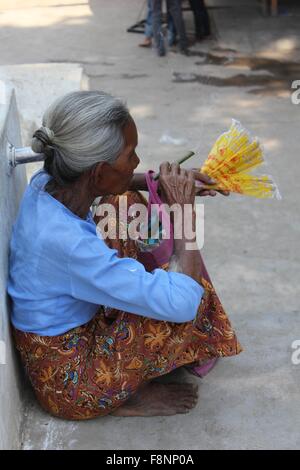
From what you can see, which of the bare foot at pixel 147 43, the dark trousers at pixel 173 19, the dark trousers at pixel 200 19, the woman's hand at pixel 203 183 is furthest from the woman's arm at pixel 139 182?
the dark trousers at pixel 200 19

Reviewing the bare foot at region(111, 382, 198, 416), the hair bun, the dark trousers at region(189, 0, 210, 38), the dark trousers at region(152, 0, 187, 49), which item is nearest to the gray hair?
the hair bun

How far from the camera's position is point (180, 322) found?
2.05m

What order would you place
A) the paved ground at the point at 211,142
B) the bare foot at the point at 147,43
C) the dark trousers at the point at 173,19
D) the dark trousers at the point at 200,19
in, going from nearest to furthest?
the paved ground at the point at 211,142 → the dark trousers at the point at 173,19 → the bare foot at the point at 147,43 → the dark trousers at the point at 200,19

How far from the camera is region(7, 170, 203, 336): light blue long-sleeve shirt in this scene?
1.92 m

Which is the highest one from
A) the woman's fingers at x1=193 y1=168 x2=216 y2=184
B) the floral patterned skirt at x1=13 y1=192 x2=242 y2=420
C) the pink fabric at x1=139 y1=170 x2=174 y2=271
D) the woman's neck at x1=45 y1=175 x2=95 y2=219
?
the woman's neck at x1=45 y1=175 x2=95 y2=219

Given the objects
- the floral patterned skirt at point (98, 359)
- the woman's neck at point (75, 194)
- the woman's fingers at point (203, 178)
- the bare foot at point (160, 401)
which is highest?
the woman's neck at point (75, 194)

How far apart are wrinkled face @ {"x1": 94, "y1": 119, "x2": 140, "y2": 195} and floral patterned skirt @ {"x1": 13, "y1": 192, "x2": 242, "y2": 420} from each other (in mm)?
375

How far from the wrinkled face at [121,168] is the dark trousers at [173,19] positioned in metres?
4.49

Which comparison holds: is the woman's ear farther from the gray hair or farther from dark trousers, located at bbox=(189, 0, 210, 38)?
dark trousers, located at bbox=(189, 0, 210, 38)

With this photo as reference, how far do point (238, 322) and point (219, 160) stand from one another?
72 centimetres

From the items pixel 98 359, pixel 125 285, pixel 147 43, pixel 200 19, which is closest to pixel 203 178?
pixel 125 285

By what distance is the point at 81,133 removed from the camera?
1889 mm

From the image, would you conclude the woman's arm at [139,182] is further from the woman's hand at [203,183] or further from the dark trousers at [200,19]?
the dark trousers at [200,19]

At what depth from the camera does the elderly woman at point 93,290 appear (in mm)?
1915
